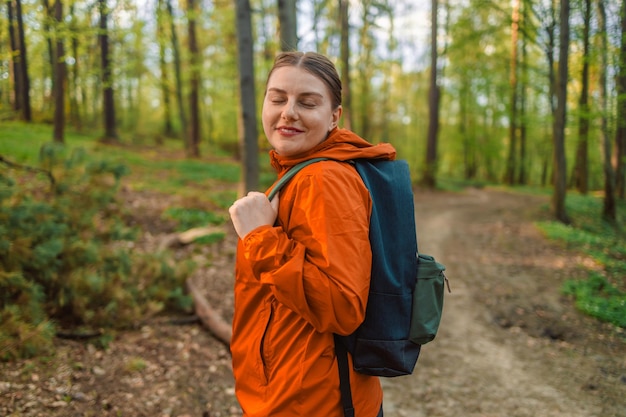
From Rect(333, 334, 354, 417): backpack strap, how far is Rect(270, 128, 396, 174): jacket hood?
0.67 m

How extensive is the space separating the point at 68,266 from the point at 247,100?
4.51 m

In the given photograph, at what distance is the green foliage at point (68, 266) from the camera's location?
3428 mm

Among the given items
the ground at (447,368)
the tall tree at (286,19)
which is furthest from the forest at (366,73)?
the ground at (447,368)

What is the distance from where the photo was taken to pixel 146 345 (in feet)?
13.6

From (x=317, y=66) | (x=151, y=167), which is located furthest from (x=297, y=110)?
(x=151, y=167)

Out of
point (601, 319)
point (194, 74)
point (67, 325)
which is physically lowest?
point (601, 319)

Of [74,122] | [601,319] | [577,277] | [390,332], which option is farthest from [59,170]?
[74,122]

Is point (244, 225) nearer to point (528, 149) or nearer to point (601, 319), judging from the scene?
point (601, 319)

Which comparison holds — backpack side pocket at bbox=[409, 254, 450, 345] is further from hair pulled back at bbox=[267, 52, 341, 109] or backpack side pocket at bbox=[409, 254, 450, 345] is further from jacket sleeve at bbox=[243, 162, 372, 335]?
hair pulled back at bbox=[267, 52, 341, 109]

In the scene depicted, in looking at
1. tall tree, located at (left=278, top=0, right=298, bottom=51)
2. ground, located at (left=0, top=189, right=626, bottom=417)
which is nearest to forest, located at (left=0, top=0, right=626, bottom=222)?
tall tree, located at (left=278, top=0, right=298, bottom=51)

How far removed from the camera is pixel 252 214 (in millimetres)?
1481

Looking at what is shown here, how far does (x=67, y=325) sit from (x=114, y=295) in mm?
491

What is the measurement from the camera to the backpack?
4.85 feet

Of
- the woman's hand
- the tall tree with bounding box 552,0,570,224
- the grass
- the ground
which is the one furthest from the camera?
the grass
